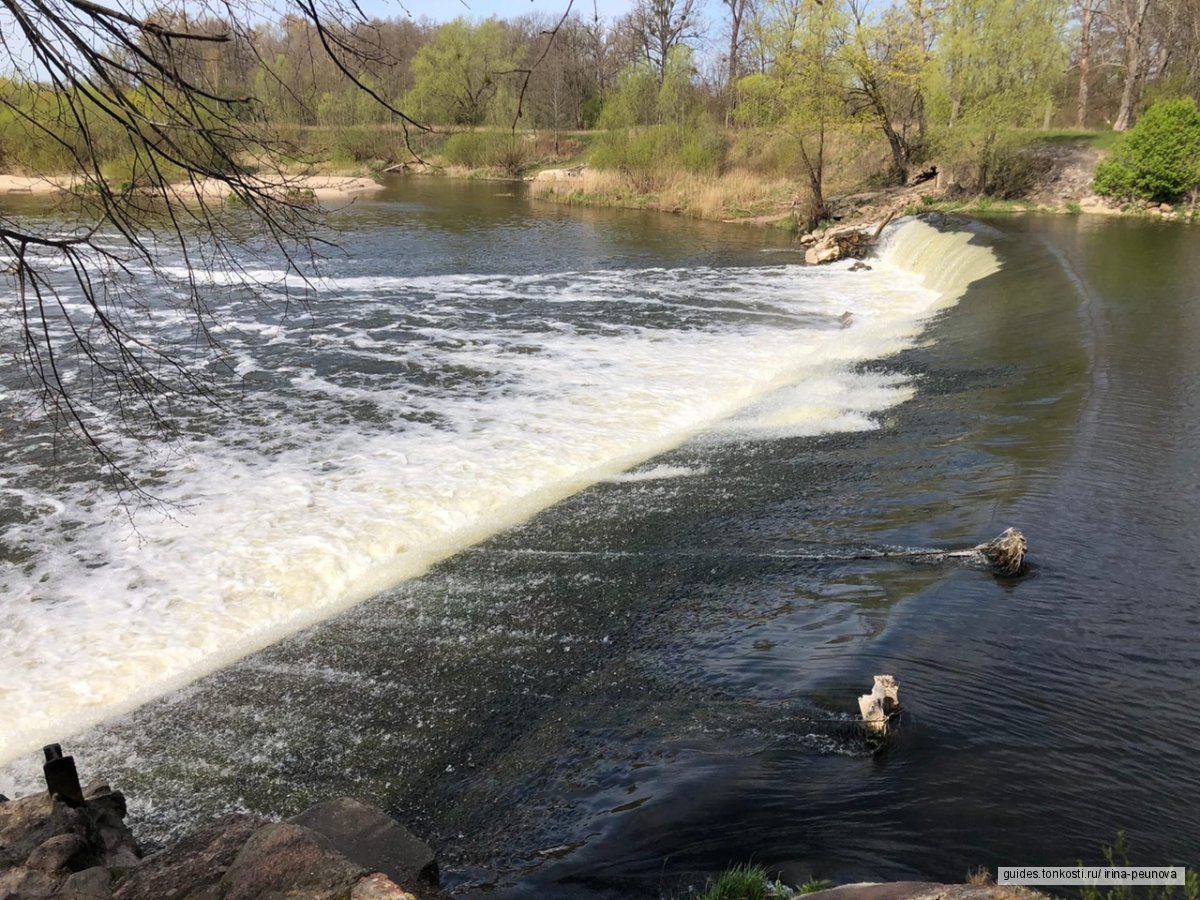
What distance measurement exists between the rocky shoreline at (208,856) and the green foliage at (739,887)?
2.96 ft

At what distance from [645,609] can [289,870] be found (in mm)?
3175

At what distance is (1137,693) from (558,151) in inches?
1926

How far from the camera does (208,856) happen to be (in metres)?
2.62

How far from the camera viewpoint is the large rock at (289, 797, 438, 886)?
8.86 ft

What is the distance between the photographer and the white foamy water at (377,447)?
530 cm

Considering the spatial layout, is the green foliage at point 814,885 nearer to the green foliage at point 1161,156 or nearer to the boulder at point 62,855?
the boulder at point 62,855

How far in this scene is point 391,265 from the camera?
1991 centimetres

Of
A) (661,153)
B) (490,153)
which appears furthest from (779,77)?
(490,153)

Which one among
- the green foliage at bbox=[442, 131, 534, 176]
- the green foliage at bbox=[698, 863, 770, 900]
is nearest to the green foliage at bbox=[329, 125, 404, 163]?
the green foliage at bbox=[698, 863, 770, 900]

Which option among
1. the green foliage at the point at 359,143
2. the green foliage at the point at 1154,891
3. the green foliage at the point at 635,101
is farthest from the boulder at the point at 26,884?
the green foliage at the point at 635,101

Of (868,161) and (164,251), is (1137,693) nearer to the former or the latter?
(164,251)

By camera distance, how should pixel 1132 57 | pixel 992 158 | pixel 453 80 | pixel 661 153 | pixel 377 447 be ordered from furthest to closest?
pixel 661 153, pixel 1132 57, pixel 992 158, pixel 377 447, pixel 453 80

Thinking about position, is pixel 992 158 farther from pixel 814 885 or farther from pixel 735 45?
pixel 814 885

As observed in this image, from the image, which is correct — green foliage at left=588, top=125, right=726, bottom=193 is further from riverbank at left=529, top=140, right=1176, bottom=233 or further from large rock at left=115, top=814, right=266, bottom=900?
large rock at left=115, top=814, right=266, bottom=900
